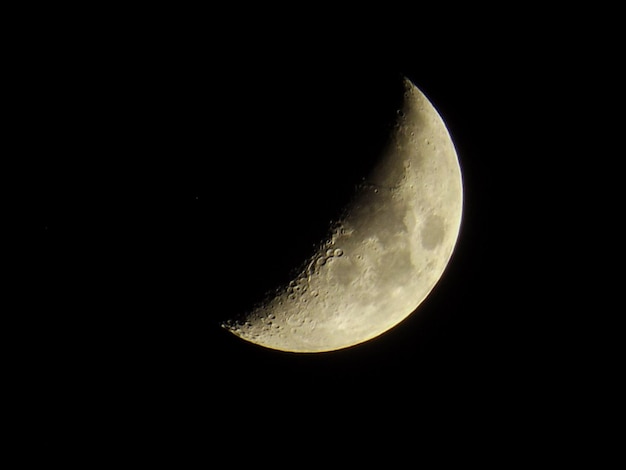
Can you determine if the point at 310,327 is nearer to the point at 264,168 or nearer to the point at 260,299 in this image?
the point at 260,299

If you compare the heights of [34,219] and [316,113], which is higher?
[34,219]

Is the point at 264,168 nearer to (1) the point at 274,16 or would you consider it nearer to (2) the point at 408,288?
(1) the point at 274,16

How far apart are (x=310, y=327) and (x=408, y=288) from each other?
2.00 feet

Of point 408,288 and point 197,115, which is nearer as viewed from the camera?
point 197,115

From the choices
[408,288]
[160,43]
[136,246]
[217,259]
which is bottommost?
[408,288]

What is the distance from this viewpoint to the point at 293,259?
8.35 ft

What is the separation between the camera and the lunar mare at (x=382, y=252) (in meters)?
2.56

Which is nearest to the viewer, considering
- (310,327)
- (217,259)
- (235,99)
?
(235,99)

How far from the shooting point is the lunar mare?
Result: 2.56m

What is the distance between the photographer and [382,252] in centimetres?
260

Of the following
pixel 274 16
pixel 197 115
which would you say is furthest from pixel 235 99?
pixel 274 16

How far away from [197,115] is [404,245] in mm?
1255

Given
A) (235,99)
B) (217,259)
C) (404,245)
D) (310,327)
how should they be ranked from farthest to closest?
(310,327) → (404,245) → (217,259) → (235,99)

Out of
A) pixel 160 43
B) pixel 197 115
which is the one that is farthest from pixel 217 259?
pixel 160 43
